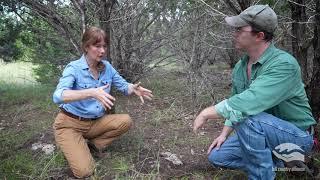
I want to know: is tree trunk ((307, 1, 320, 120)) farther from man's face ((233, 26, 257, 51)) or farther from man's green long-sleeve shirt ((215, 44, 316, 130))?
man's face ((233, 26, 257, 51))

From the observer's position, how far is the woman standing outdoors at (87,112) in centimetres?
355

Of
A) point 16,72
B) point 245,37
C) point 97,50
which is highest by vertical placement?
point 245,37

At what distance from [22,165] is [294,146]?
2.35 m

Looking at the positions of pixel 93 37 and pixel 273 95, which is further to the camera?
pixel 93 37

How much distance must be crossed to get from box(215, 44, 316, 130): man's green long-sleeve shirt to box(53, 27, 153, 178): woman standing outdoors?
3.32 ft

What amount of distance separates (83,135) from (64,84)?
671 millimetres

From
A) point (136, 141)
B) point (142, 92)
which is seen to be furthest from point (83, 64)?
point (136, 141)

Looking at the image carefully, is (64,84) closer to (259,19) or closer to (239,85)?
(239,85)

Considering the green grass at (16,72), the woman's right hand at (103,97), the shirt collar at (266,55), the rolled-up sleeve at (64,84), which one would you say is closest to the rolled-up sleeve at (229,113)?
the shirt collar at (266,55)

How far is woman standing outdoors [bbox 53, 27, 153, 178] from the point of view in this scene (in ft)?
11.6

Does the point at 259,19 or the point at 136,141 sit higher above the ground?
the point at 259,19

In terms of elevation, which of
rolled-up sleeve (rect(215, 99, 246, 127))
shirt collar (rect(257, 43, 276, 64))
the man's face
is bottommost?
rolled-up sleeve (rect(215, 99, 246, 127))

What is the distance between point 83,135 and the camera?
3934 mm

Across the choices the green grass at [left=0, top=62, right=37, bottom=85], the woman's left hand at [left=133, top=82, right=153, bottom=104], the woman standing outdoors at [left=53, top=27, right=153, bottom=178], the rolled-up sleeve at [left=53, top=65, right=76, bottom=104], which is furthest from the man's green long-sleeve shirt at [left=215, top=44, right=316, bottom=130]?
the green grass at [left=0, top=62, right=37, bottom=85]
